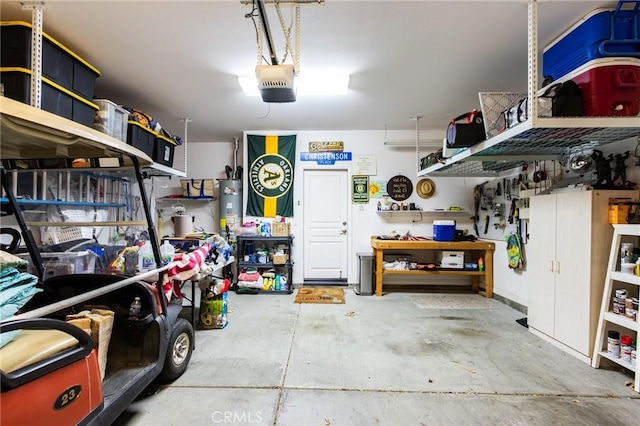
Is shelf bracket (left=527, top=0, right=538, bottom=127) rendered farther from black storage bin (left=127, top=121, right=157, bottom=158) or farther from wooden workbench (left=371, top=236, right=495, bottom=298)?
black storage bin (left=127, top=121, right=157, bottom=158)

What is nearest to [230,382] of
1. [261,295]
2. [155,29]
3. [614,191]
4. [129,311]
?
[129,311]

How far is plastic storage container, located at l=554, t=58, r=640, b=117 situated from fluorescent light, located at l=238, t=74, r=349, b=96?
1.97m

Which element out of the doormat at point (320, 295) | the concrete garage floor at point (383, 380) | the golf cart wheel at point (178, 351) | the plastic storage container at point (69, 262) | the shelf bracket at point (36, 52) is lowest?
the doormat at point (320, 295)

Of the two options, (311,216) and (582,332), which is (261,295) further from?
(582,332)

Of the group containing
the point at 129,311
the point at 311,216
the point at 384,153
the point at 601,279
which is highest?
the point at 384,153

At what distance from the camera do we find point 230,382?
215 cm

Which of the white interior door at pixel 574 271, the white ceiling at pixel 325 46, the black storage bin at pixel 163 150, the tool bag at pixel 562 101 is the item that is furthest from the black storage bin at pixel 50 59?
the white interior door at pixel 574 271

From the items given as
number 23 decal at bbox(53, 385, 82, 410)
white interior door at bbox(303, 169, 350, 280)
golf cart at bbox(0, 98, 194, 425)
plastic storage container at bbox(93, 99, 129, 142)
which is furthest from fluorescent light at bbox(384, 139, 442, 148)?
number 23 decal at bbox(53, 385, 82, 410)

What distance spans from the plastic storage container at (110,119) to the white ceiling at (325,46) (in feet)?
1.20

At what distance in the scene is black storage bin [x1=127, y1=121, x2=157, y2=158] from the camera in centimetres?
313

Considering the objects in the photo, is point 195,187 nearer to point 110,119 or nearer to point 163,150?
point 163,150

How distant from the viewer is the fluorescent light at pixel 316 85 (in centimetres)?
300

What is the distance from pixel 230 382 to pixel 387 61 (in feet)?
10.3

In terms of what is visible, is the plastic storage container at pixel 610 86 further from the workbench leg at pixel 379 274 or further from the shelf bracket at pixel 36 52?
the shelf bracket at pixel 36 52
